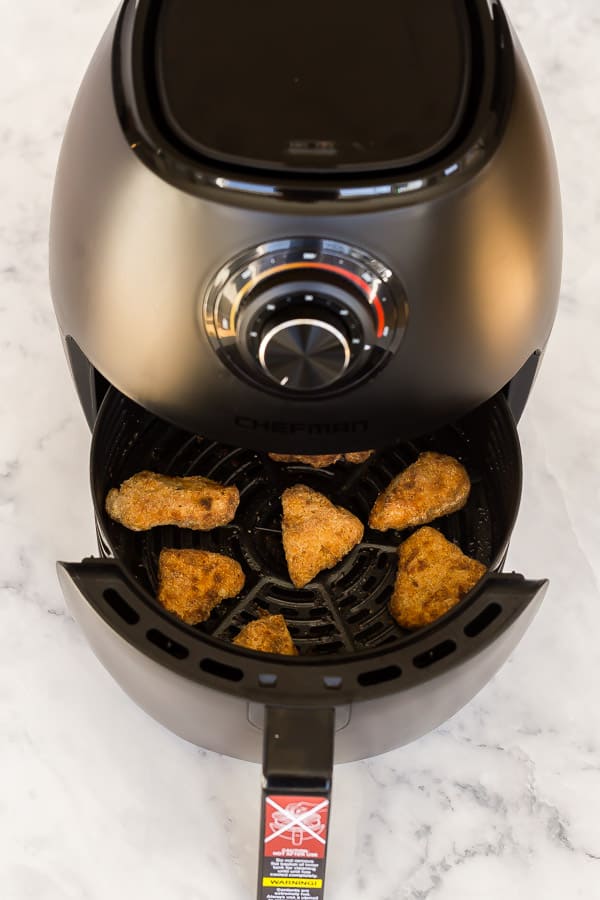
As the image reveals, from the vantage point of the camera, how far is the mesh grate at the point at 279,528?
987mm

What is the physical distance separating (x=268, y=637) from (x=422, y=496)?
188 mm

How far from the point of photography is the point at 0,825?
1.00 m

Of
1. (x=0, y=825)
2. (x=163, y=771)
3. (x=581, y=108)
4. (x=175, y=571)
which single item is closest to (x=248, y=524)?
(x=175, y=571)

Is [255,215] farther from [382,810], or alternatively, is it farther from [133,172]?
[382,810]

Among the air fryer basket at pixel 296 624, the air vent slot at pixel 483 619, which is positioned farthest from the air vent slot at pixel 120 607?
the air vent slot at pixel 483 619

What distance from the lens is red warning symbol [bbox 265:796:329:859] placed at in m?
0.79

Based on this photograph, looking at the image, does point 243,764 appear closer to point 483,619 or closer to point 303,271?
point 483,619

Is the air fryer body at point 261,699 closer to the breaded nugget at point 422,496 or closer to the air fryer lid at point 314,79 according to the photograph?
the breaded nugget at point 422,496

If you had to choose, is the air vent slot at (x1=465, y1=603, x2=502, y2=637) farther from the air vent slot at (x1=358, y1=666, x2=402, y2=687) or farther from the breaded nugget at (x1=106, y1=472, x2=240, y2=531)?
the breaded nugget at (x1=106, y1=472, x2=240, y2=531)

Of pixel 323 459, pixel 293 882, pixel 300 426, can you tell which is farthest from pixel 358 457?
pixel 293 882

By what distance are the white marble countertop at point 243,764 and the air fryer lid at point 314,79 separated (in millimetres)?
536

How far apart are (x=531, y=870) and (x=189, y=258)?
24.0 inches

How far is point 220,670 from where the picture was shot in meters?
0.82

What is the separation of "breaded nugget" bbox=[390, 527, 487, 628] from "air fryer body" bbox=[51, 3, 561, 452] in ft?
0.60
